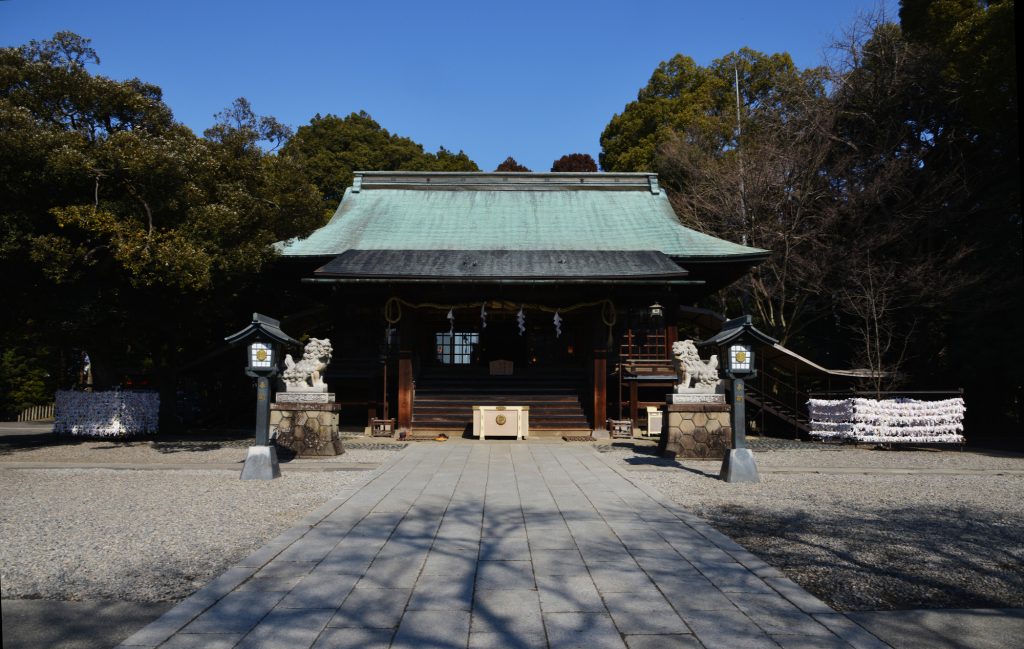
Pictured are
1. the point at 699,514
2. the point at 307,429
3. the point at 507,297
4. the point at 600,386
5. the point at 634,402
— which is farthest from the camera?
the point at 507,297

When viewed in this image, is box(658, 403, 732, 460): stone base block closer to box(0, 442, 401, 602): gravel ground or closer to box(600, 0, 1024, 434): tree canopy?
box(0, 442, 401, 602): gravel ground

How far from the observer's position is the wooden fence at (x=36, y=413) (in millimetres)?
26047

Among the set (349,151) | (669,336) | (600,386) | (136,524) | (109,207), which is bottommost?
(136,524)

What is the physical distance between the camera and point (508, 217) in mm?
21547

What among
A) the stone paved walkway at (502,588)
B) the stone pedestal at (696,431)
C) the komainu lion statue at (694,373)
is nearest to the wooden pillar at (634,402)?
the komainu lion statue at (694,373)

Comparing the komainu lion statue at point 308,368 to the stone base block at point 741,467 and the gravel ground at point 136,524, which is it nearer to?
the gravel ground at point 136,524

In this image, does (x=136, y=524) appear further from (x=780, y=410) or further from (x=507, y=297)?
(x=780, y=410)

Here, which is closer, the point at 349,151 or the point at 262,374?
the point at 262,374

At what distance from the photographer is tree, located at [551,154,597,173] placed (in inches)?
1690

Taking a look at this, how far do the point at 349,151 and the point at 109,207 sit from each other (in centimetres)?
2608

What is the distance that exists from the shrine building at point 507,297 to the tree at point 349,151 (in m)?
14.0

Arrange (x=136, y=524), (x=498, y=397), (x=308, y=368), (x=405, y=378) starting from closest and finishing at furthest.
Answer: (x=136, y=524), (x=308, y=368), (x=405, y=378), (x=498, y=397)

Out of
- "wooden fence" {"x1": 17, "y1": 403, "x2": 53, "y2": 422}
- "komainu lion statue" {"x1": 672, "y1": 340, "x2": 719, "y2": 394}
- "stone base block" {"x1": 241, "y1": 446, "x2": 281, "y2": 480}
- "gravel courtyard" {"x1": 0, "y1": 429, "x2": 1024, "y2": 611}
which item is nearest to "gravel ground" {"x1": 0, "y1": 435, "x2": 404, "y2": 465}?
"gravel courtyard" {"x1": 0, "y1": 429, "x2": 1024, "y2": 611}

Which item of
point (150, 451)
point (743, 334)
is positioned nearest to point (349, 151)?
point (150, 451)
